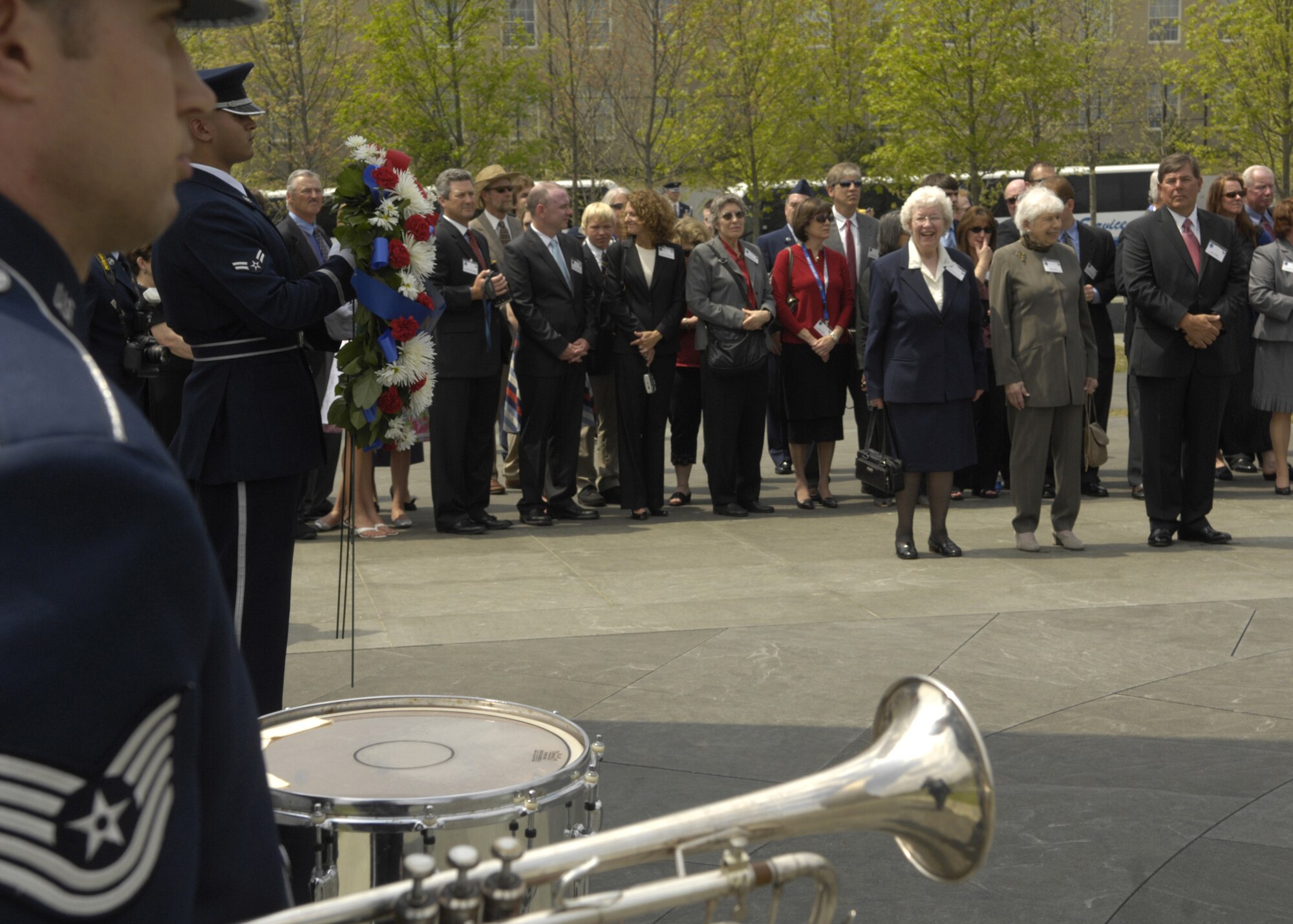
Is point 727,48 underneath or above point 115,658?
above

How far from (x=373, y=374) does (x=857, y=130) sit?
33.5 m

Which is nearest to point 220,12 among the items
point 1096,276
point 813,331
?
point 813,331

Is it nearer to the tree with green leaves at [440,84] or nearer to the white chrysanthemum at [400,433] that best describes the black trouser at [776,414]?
the white chrysanthemum at [400,433]

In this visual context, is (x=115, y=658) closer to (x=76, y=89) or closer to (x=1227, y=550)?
(x=76, y=89)

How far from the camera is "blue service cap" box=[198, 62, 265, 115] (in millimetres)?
4250

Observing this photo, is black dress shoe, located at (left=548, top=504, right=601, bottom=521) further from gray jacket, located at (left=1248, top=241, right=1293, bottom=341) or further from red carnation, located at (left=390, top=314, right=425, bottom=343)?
gray jacket, located at (left=1248, top=241, right=1293, bottom=341)

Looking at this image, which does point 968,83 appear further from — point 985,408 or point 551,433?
point 551,433

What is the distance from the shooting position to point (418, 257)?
545 cm

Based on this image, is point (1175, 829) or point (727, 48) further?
point (727, 48)

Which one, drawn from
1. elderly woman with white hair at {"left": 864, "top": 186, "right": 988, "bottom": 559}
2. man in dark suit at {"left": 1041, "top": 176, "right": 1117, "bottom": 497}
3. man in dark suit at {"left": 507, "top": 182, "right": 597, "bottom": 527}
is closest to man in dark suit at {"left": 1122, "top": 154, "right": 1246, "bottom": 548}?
elderly woman with white hair at {"left": 864, "top": 186, "right": 988, "bottom": 559}

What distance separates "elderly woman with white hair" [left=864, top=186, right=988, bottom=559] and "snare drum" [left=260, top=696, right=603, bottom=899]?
611 cm

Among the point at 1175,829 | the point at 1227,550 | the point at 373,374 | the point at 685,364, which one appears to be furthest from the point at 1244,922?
the point at 685,364

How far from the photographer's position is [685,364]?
11.2 m

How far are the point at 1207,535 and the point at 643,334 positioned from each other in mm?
3930
